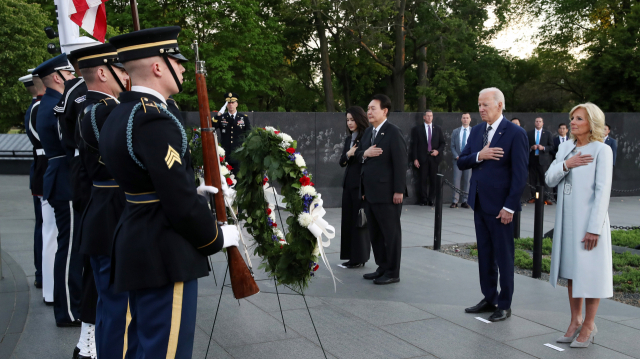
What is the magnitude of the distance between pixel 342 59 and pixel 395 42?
3.30m

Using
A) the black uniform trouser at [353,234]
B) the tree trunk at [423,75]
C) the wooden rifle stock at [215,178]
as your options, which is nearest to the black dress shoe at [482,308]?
the black uniform trouser at [353,234]

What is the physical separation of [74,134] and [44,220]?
1.45m

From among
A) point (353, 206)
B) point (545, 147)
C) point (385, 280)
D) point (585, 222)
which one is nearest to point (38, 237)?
point (353, 206)

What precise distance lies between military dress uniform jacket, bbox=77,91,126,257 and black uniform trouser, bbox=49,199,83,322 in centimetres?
124

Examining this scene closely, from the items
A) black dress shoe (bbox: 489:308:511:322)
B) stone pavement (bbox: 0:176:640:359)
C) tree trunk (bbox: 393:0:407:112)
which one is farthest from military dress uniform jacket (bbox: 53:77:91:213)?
tree trunk (bbox: 393:0:407:112)

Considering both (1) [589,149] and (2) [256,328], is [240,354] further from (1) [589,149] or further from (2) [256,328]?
(1) [589,149]

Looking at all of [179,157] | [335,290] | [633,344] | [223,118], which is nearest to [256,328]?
[335,290]

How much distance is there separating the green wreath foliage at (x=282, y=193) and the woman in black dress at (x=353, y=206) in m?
2.67

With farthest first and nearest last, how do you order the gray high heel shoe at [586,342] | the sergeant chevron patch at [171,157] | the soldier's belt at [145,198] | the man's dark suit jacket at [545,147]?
1. the man's dark suit jacket at [545,147]
2. the gray high heel shoe at [586,342]
3. the soldier's belt at [145,198]
4. the sergeant chevron patch at [171,157]

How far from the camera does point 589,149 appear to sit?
461cm

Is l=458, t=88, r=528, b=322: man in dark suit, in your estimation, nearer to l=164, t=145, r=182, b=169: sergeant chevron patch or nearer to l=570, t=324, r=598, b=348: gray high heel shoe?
l=570, t=324, r=598, b=348: gray high heel shoe

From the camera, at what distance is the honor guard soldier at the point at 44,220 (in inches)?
205

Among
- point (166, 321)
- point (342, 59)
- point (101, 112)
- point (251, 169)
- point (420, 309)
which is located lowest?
point (420, 309)

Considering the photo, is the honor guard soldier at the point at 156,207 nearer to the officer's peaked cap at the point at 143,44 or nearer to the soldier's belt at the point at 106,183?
the officer's peaked cap at the point at 143,44
